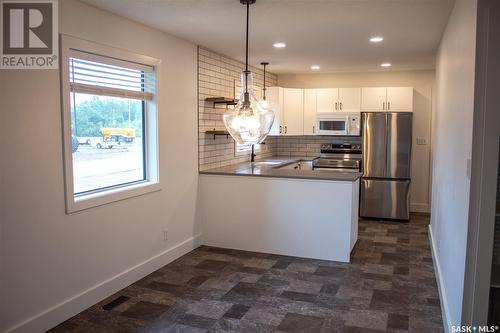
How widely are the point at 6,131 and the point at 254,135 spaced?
165 centimetres

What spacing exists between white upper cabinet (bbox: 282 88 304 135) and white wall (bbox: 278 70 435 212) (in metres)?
0.71

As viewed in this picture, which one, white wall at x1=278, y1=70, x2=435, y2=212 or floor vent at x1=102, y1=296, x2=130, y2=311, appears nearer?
floor vent at x1=102, y1=296, x2=130, y2=311

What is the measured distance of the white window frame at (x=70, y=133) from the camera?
120 inches

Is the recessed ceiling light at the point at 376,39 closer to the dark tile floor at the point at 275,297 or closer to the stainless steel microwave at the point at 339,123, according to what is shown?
the stainless steel microwave at the point at 339,123

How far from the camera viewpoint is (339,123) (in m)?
6.80

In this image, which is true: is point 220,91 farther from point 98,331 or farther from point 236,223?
point 98,331

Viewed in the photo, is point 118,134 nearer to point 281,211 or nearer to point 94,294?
point 94,294

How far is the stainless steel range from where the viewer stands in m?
6.77

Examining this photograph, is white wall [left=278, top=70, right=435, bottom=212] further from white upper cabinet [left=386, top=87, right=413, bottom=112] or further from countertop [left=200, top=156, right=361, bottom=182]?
countertop [left=200, top=156, right=361, bottom=182]

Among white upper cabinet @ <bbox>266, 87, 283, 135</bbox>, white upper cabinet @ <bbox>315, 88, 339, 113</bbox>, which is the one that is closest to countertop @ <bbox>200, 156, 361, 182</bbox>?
white upper cabinet @ <bbox>266, 87, 283, 135</bbox>

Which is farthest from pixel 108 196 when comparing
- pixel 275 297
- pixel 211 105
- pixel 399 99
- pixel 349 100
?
pixel 399 99

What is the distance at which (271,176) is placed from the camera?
466 centimetres

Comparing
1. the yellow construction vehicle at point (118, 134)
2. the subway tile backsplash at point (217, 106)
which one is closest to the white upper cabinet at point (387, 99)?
the subway tile backsplash at point (217, 106)

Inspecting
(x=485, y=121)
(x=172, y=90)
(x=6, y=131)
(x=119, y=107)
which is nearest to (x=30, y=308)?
(x=6, y=131)
